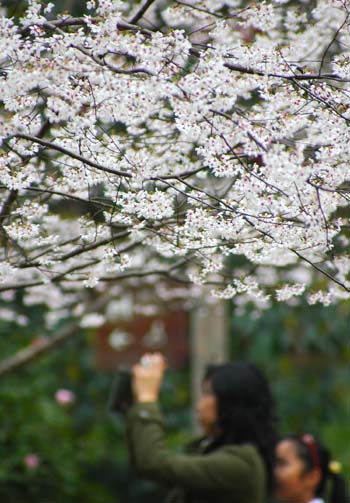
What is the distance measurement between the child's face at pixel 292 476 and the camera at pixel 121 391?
75 centimetres

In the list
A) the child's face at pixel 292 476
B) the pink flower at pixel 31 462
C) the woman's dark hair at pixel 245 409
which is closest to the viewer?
the woman's dark hair at pixel 245 409

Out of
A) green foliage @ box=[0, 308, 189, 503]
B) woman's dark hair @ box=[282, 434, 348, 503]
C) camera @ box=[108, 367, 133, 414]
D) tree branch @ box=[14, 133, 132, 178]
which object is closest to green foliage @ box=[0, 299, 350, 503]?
green foliage @ box=[0, 308, 189, 503]

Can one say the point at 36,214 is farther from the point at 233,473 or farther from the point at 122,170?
the point at 233,473

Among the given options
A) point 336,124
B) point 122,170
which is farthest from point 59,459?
point 336,124

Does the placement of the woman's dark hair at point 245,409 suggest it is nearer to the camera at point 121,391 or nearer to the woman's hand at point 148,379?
the woman's hand at point 148,379

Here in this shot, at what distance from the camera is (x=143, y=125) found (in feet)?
8.54

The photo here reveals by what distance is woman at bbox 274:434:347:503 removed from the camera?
3.39 metres

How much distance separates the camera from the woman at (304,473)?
3391mm

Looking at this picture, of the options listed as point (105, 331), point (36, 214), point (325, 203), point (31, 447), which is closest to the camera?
point (325, 203)

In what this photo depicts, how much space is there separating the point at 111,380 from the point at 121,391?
2835mm

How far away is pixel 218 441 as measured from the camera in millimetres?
2984

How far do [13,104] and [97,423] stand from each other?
4.38 m

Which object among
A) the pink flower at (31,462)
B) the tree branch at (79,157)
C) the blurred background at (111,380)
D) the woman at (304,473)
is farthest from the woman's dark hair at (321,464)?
the tree branch at (79,157)

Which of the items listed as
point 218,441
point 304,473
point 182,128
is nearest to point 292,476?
point 304,473
